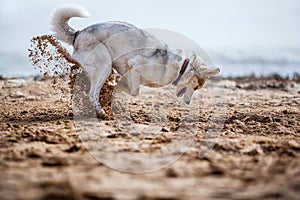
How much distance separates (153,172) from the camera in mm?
3393

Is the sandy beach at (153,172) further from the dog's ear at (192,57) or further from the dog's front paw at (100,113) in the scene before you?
the dog's ear at (192,57)

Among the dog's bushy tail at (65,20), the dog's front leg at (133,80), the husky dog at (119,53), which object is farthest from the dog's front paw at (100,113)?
the dog's bushy tail at (65,20)

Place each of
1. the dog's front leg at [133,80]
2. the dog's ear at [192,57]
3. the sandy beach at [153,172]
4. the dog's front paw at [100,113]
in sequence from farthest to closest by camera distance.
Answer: the dog's ear at [192,57] → the dog's front leg at [133,80] → the dog's front paw at [100,113] → the sandy beach at [153,172]

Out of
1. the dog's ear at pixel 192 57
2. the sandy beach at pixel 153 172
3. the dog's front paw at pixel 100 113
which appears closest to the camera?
the sandy beach at pixel 153 172

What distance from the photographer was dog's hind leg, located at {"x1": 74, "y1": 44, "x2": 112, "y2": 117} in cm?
655

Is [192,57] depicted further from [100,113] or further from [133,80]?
[100,113]

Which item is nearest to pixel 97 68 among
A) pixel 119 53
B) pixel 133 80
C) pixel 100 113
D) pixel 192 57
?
pixel 119 53

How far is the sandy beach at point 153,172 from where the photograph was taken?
2867mm

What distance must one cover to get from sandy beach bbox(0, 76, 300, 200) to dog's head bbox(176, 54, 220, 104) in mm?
512

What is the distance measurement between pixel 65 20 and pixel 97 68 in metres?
0.95

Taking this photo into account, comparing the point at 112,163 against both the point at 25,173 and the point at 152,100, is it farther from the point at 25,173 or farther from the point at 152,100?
the point at 152,100

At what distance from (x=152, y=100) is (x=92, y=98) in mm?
2796

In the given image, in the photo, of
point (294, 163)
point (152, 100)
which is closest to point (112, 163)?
point (294, 163)

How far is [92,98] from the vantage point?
6.62 meters
